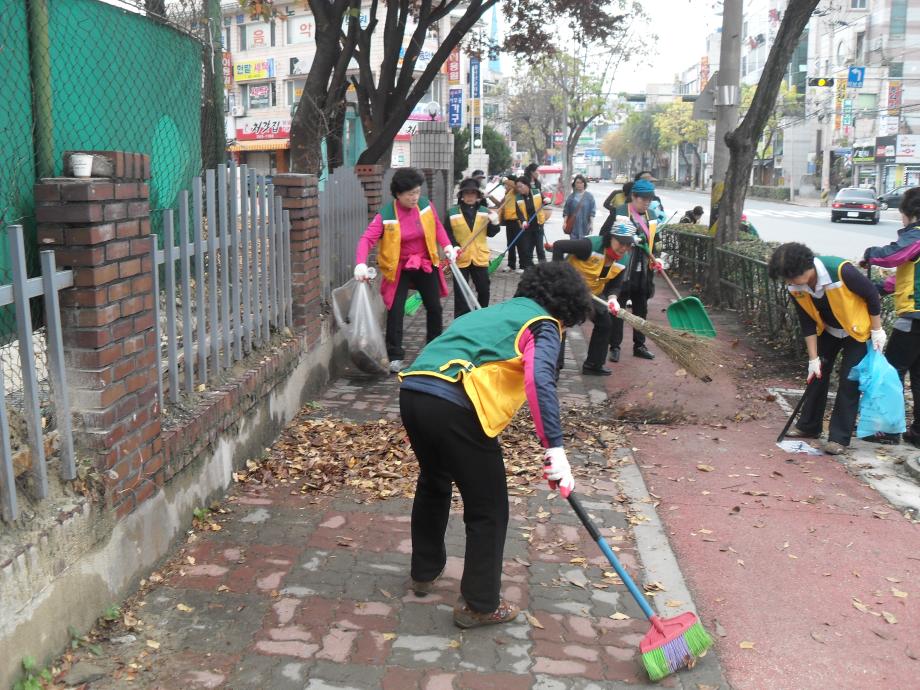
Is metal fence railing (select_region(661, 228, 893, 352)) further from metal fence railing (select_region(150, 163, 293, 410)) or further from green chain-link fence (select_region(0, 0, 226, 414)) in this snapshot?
green chain-link fence (select_region(0, 0, 226, 414))

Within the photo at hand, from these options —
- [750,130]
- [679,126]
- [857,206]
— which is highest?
[679,126]

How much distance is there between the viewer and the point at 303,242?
21.4 ft

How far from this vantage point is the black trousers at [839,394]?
595cm

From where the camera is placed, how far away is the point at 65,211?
333 centimetres

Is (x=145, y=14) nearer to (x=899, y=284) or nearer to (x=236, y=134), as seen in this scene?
(x=899, y=284)

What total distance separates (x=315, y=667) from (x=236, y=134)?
44590 mm

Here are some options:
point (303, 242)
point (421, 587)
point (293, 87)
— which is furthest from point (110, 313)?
point (293, 87)

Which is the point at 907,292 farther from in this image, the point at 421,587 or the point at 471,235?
the point at 471,235


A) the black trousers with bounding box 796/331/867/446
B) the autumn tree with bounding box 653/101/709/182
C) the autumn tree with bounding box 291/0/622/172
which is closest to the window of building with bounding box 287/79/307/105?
the autumn tree with bounding box 291/0/622/172

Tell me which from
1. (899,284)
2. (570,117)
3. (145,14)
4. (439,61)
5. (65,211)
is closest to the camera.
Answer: (65,211)

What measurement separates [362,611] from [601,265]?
482cm

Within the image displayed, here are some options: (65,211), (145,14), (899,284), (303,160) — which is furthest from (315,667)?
(303,160)

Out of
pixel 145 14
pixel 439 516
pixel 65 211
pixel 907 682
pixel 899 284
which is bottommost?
pixel 907 682

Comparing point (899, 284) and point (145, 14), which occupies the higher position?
point (145, 14)
